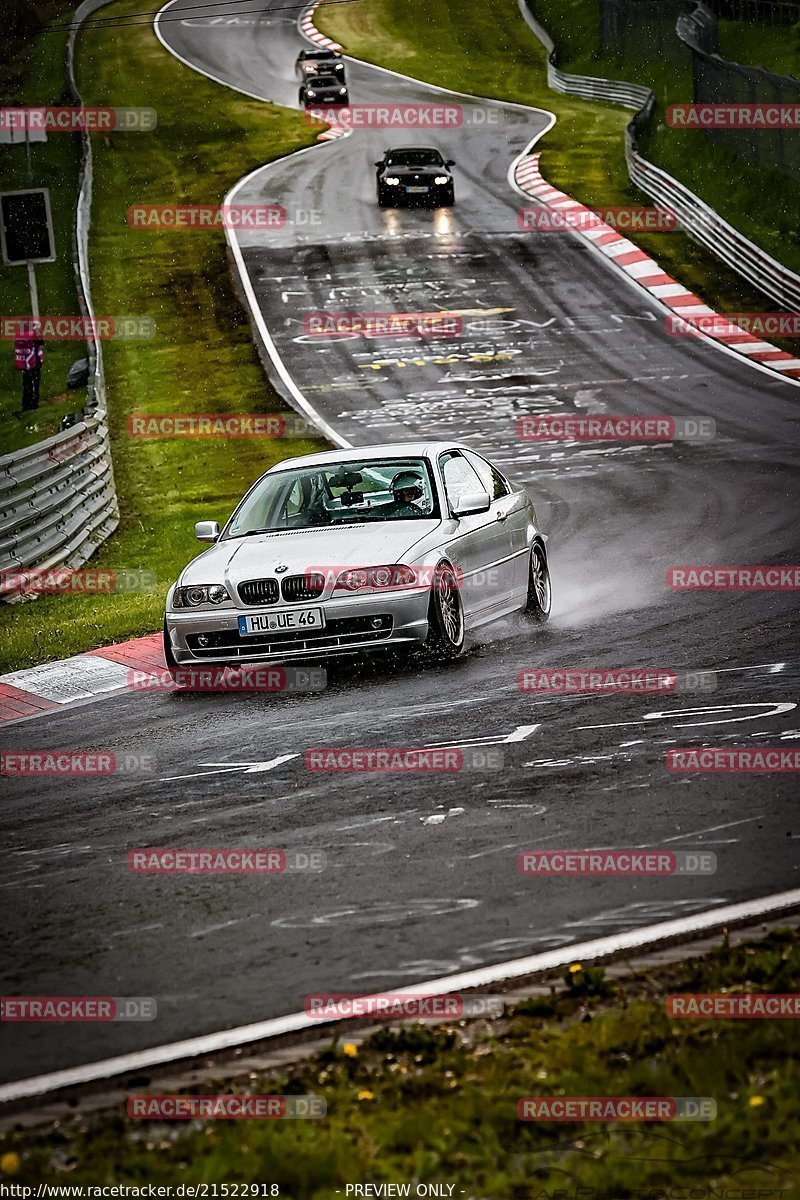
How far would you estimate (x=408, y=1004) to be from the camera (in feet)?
16.9

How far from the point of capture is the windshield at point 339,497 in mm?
11578

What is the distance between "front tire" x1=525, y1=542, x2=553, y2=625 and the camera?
490 inches

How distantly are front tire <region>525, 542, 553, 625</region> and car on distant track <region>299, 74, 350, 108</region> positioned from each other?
4346 centimetres

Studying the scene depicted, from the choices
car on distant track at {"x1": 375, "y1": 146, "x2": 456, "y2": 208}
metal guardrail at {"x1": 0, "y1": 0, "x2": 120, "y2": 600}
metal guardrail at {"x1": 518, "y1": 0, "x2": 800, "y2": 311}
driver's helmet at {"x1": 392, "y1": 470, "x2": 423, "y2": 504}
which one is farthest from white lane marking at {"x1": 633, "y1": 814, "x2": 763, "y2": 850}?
car on distant track at {"x1": 375, "y1": 146, "x2": 456, "y2": 208}

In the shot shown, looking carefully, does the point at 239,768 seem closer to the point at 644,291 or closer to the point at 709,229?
the point at 644,291

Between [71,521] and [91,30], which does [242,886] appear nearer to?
[71,521]

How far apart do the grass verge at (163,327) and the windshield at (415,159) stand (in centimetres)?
453

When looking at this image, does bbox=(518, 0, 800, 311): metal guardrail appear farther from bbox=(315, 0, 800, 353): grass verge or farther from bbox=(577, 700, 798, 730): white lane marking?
bbox=(577, 700, 798, 730): white lane marking

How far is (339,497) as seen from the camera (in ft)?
38.8

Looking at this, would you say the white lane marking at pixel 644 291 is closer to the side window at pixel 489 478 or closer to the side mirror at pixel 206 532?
the side window at pixel 489 478

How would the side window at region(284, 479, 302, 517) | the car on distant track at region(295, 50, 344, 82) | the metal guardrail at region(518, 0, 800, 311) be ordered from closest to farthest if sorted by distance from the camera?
the side window at region(284, 479, 302, 517)
the metal guardrail at region(518, 0, 800, 311)
the car on distant track at region(295, 50, 344, 82)

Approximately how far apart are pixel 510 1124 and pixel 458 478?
8206mm

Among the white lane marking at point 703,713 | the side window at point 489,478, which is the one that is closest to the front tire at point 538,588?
the side window at point 489,478

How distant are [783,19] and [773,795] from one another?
166 ft
